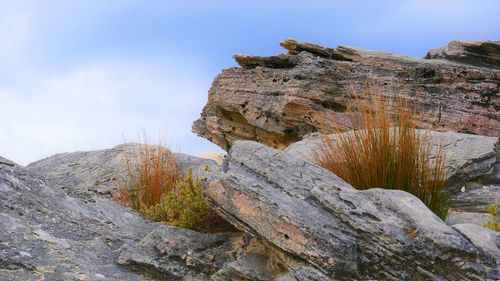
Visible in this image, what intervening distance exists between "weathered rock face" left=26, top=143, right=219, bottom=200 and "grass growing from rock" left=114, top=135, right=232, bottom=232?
25 centimetres

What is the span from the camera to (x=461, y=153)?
32.7 feet

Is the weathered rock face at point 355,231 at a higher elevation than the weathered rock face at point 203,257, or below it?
higher

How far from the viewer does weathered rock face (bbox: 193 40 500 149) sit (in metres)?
13.2

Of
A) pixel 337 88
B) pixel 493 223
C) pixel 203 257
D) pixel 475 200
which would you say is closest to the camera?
pixel 203 257

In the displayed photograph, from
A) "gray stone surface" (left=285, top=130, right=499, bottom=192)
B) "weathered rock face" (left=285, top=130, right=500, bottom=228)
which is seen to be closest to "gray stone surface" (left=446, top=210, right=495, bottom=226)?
"weathered rock face" (left=285, top=130, right=500, bottom=228)

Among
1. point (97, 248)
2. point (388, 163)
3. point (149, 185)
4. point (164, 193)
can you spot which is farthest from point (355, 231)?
point (149, 185)

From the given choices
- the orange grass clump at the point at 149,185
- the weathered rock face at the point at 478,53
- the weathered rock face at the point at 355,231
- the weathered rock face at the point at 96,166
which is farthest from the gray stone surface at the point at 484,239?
the weathered rock face at the point at 478,53

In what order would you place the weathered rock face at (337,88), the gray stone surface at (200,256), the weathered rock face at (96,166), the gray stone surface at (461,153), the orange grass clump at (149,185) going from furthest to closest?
the weathered rock face at (337,88) < the weathered rock face at (96,166) < the orange grass clump at (149,185) < the gray stone surface at (461,153) < the gray stone surface at (200,256)

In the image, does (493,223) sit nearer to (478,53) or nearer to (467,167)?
(467,167)

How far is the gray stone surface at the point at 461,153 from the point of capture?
9523 millimetres

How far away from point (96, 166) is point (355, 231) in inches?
322

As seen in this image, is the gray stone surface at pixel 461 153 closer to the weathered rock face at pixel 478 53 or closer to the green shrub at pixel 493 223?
the green shrub at pixel 493 223

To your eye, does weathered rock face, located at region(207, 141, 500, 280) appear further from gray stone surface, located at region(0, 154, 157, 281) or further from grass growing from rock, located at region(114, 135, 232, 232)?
gray stone surface, located at region(0, 154, 157, 281)

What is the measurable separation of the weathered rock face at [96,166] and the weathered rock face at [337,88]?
2193 millimetres
